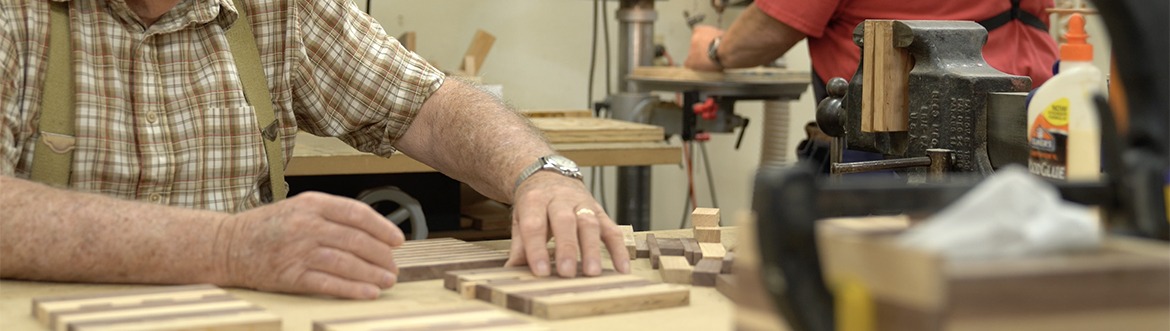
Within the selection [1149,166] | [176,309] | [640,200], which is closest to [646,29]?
[640,200]

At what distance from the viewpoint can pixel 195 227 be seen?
130 centimetres

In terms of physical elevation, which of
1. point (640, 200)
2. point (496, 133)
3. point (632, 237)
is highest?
point (496, 133)

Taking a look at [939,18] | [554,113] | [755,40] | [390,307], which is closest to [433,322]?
[390,307]

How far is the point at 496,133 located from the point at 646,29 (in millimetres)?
2041

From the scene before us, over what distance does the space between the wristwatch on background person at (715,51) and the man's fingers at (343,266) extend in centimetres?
208

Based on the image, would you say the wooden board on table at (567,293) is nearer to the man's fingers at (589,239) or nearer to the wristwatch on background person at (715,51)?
the man's fingers at (589,239)

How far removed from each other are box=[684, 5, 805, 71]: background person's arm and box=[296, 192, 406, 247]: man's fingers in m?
1.76

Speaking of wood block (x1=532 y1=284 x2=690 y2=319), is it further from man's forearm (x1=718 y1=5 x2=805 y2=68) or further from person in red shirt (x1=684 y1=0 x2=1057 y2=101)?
man's forearm (x1=718 y1=5 x2=805 y2=68)

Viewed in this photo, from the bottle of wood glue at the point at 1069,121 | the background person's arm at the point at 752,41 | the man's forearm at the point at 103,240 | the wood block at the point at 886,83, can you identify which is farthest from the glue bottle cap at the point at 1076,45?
the background person's arm at the point at 752,41

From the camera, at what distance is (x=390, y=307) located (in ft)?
3.83

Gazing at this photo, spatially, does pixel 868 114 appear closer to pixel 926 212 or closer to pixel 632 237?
pixel 632 237

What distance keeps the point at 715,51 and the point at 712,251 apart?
1.82m

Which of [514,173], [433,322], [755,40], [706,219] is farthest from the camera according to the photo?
[755,40]

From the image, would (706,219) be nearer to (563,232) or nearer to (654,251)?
(654,251)
